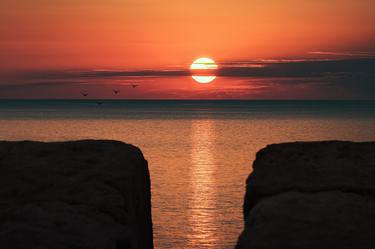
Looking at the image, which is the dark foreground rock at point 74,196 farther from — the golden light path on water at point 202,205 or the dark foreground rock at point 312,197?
the golden light path on water at point 202,205

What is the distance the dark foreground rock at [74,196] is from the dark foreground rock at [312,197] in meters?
1.25

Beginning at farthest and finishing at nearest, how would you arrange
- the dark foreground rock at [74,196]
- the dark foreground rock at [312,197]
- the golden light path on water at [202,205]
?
1. the golden light path on water at [202,205]
2. the dark foreground rock at [74,196]
3. the dark foreground rock at [312,197]

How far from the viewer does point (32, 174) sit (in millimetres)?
7547

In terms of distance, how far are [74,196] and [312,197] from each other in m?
2.40

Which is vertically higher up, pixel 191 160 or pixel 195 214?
pixel 191 160

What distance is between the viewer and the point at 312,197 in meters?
6.70

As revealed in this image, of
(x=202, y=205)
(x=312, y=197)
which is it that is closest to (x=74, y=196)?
(x=312, y=197)

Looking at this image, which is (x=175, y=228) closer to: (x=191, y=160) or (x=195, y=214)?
(x=195, y=214)

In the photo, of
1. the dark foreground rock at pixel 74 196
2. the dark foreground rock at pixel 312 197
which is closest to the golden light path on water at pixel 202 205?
the dark foreground rock at pixel 74 196

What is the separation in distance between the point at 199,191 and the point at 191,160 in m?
16.3

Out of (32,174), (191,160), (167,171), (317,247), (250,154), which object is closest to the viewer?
(317,247)

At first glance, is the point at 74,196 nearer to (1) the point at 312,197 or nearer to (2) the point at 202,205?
(1) the point at 312,197

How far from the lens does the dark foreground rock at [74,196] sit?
6.45 m

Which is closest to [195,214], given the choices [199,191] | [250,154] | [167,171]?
[199,191]
